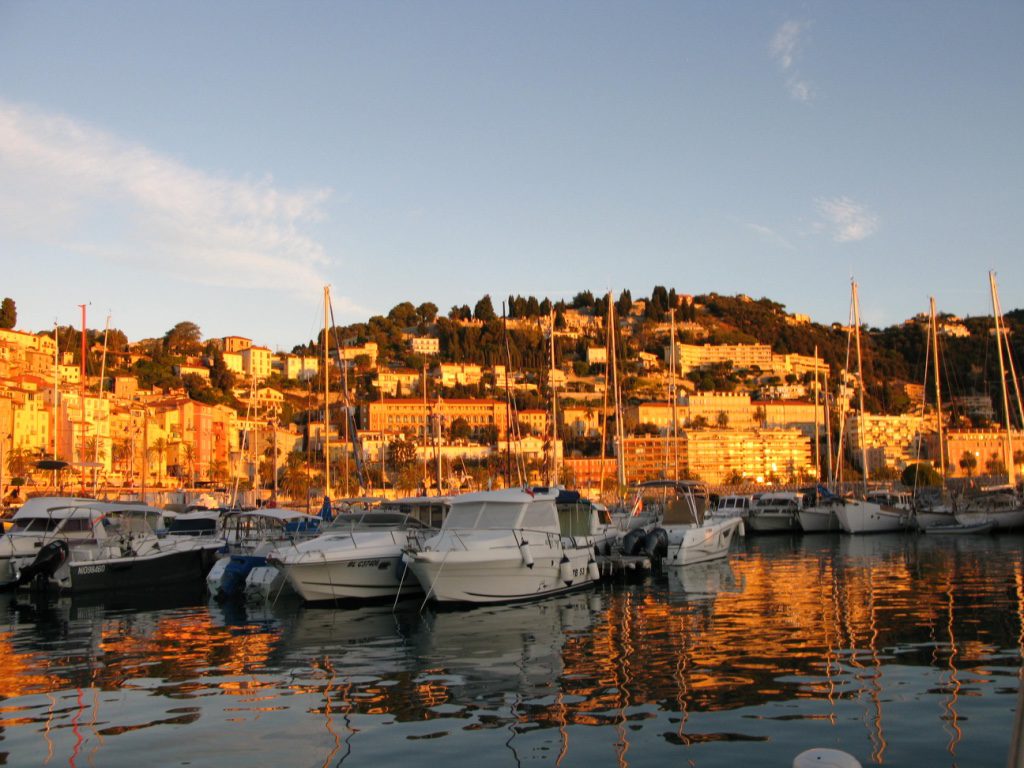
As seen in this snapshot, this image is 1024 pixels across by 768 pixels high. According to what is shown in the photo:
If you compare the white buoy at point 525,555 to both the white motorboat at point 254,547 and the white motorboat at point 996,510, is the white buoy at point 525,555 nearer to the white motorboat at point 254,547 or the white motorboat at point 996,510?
the white motorboat at point 254,547

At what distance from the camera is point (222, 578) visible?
2427cm

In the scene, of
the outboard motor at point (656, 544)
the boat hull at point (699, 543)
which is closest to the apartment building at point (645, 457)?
the boat hull at point (699, 543)

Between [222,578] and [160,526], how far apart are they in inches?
517

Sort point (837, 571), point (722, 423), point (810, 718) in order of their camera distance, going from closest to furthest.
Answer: point (810, 718), point (837, 571), point (722, 423)

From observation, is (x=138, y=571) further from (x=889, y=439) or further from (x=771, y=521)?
(x=889, y=439)

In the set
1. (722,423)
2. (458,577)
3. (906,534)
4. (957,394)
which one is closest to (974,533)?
(906,534)

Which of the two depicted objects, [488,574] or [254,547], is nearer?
[488,574]

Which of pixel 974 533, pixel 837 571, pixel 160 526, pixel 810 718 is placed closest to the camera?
pixel 810 718

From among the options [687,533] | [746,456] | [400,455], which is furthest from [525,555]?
[746,456]

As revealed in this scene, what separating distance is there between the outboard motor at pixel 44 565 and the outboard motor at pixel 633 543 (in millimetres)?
16052

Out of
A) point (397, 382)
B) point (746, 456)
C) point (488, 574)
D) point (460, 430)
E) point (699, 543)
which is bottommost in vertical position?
point (699, 543)

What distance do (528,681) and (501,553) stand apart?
27.1 ft

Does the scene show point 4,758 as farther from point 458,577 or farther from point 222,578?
point 222,578

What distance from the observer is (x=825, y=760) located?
545cm
